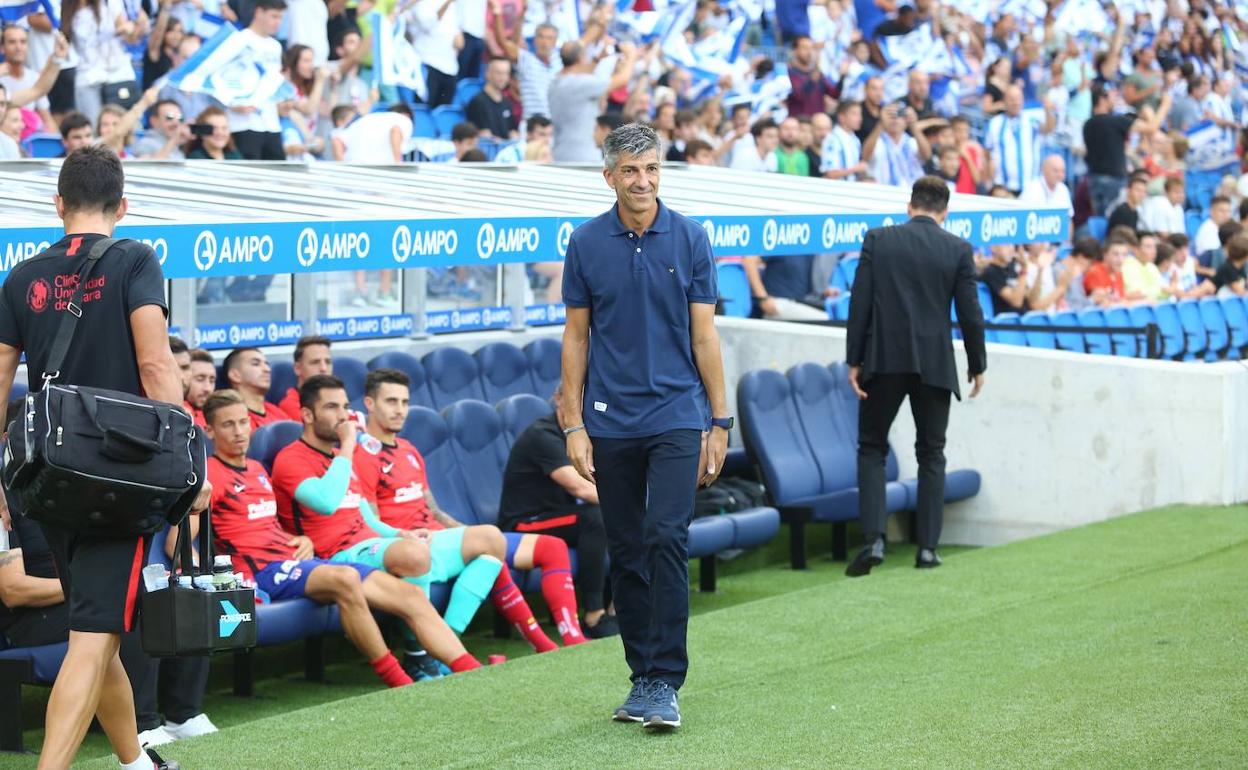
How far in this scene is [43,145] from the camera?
456 inches

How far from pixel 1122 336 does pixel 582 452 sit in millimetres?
10064

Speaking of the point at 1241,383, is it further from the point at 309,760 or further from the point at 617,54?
the point at 617,54

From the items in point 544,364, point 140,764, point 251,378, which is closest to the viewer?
point 140,764

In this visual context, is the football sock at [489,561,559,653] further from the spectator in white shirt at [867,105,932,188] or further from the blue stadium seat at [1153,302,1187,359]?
the spectator in white shirt at [867,105,932,188]

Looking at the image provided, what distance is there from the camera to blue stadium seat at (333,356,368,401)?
9922 mm

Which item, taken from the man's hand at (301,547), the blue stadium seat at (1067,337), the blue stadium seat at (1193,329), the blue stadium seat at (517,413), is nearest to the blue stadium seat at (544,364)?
the blue stadium seat at (517,413)

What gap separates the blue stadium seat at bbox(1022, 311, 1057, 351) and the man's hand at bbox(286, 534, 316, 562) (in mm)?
7477

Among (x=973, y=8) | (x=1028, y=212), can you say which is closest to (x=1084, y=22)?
(x=973, y=8)

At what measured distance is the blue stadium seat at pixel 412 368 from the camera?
10250mm

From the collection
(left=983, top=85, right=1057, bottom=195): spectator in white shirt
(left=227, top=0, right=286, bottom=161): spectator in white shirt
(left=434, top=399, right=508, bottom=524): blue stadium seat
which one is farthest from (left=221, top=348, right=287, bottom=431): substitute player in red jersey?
(left=983, top=85, right=1057, bottom=195): spectator in white shirt

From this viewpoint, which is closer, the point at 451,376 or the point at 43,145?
the point at 451,376

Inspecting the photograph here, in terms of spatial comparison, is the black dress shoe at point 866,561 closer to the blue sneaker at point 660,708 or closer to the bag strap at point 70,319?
the blue sneaker at point 660,708

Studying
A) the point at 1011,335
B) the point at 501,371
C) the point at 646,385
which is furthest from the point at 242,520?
the point at 1011,335

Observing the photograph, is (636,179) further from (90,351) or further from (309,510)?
(309,510)
